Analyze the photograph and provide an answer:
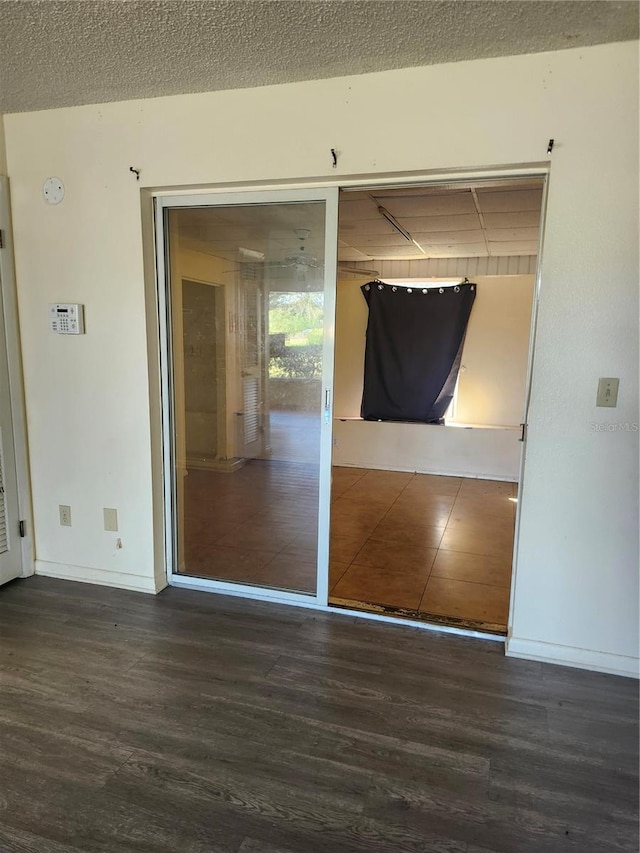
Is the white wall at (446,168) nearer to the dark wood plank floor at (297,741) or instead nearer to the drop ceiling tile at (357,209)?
the dark wood plank floor at (297,741)

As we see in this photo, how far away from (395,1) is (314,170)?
29.1 inches

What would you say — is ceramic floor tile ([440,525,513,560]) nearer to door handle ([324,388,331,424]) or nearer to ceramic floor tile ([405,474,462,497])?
ceramic floor tile ([405,474,462,497])

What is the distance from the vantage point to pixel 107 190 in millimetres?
2645

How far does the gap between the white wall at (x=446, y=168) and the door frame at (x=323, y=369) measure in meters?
0.12

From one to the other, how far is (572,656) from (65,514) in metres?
2.82

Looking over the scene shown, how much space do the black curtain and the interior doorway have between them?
0.03 m

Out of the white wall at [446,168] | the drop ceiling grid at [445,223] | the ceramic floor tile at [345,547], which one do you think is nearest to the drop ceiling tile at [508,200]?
the drop ceiling grid at [445,223]

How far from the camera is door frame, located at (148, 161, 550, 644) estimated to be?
223cm

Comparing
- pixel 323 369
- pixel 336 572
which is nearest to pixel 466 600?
pixel 336 572

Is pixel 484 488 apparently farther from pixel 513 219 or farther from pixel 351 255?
pixel 351 255

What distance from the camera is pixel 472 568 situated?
3355 millimetres

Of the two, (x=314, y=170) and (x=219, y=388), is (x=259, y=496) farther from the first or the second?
(x=314, y=170)

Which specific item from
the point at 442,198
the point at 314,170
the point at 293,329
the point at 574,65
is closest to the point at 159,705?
the point at 293,329

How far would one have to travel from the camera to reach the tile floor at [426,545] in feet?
9.54
